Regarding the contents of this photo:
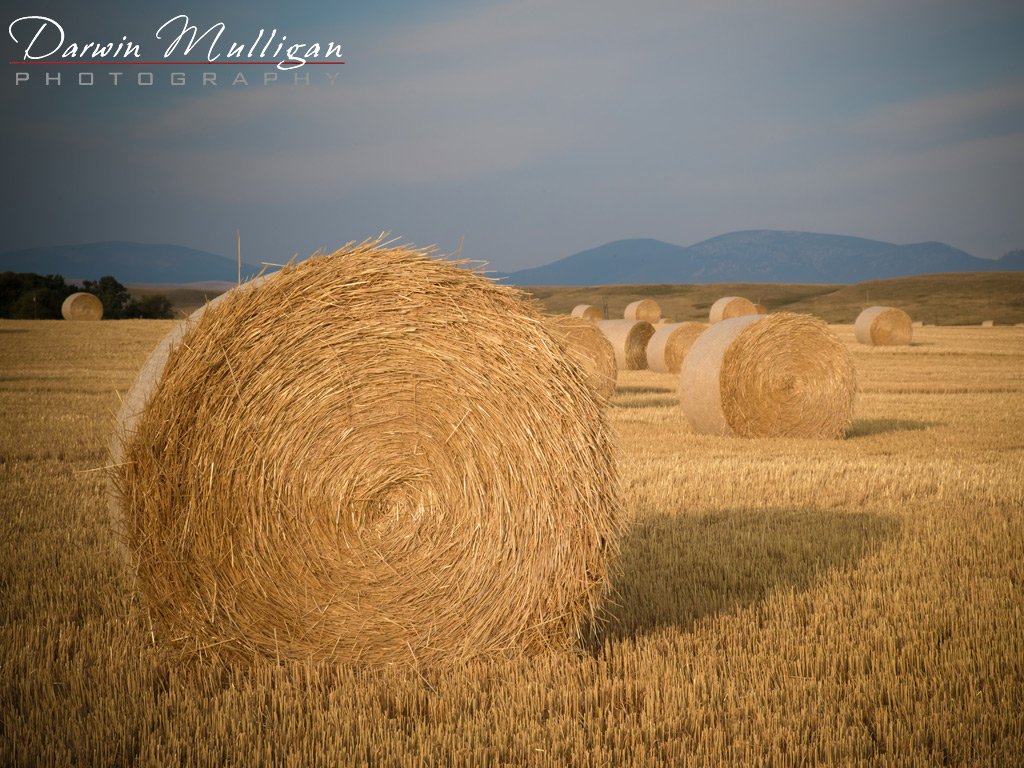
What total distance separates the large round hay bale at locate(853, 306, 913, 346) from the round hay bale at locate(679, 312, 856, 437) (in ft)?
60.9

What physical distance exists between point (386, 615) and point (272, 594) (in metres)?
0.55

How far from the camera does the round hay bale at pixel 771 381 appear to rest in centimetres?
1222

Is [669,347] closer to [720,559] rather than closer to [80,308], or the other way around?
[720,559]

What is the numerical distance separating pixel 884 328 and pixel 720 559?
2596 cm

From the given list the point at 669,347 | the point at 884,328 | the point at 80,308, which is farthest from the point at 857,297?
the point at 669,347

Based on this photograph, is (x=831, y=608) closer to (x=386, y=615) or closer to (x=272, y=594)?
(x=386, y=615)

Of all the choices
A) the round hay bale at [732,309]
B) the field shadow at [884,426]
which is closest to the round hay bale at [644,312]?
the round hay bale at [732,309]

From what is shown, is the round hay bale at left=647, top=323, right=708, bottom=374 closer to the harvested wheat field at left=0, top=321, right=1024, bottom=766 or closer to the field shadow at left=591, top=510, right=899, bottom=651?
the harvested wheat field at left=0, top=321, right=1024, bottom=766

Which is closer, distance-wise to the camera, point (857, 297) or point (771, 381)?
point (771, 381)

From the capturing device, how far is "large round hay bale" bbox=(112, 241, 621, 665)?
14.7 feet

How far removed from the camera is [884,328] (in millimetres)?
29938

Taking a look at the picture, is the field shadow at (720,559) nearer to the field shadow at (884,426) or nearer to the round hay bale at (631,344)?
the field shadow at (884,426)

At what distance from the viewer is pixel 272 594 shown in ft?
14.8

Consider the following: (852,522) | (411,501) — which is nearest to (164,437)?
(411,501)
